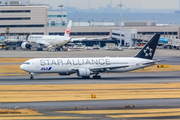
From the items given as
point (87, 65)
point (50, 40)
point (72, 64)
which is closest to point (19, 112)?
point (72, 64)

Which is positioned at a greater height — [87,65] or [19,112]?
[87,65]

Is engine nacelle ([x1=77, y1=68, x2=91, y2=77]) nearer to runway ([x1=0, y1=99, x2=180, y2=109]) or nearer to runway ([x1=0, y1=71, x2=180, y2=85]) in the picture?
runway ([x1=0, y1=71, x2=180, y2=85])

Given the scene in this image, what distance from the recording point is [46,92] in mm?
42312

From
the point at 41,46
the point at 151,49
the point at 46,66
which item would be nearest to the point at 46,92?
the point at 46,66

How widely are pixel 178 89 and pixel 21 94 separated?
2072cm

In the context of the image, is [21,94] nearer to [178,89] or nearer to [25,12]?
[178,89]

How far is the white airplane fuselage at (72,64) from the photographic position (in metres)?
56.9

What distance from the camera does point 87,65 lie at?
193ft

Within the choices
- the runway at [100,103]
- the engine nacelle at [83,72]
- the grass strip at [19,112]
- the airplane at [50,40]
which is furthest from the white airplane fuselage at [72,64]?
the airplane at [50,40]

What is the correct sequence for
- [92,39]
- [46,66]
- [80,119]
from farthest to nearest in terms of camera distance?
[92,39] < [46,66] < [80,119]

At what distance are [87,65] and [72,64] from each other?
2.78 metres

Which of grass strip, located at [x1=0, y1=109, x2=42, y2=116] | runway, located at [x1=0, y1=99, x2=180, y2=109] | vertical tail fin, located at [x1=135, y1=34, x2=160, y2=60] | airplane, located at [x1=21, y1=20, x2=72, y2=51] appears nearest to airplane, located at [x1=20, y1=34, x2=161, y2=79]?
vertical tail fin, located at [x1=135, y1=34, x2=160, y2=60]

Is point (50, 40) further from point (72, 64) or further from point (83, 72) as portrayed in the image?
point (83, 72)

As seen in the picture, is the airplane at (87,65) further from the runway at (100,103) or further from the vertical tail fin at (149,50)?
the runway at (100,103)
